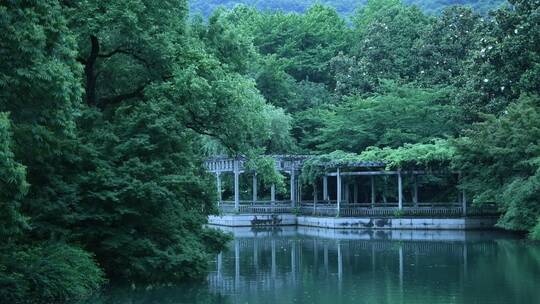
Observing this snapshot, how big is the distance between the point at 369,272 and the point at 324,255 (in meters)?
5.78

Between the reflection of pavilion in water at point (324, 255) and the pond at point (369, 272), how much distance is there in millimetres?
28

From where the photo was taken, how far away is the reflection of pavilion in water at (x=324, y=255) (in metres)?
23.0

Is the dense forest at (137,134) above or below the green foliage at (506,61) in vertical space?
below

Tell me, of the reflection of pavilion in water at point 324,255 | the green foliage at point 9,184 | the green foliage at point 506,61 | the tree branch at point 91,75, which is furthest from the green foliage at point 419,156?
the green foliage at point 9,184

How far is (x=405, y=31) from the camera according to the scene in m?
60.0

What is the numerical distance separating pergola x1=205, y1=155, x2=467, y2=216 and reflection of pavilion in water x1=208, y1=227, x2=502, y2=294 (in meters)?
2.33

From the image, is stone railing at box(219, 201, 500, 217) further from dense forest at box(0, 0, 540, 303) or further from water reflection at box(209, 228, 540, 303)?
water reflection at box(209, 228, 540, 303)

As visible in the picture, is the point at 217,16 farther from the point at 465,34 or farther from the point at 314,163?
the point at 465,34

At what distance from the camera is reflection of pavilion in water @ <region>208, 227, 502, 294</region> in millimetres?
23047

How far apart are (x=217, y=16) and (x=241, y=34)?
2.94 ft

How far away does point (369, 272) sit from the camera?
2436 centimetres

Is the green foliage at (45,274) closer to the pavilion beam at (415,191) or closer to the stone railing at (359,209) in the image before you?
the stone railing at (359,209)

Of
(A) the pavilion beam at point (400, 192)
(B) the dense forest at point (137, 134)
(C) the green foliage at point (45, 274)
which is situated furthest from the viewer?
(A) the pavilion beam at point (400, 192)

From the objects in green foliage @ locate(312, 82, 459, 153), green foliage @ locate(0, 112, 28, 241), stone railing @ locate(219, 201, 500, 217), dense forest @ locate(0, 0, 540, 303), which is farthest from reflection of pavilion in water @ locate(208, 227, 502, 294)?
green foliage @ locate(312, 82, 459, 153)
